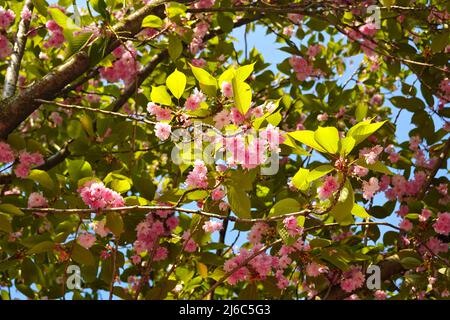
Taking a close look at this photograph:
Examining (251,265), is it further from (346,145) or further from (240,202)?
(346,145)

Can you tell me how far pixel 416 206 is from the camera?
9.71 ft

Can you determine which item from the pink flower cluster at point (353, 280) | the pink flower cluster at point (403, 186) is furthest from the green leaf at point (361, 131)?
the pink flower cluster at point (403, 186)

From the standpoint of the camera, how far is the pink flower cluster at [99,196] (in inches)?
79.7

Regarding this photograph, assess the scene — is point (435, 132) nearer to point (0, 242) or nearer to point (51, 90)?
point (51, 90)

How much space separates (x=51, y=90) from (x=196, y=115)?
77 cm

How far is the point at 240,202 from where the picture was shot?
5.79 ft

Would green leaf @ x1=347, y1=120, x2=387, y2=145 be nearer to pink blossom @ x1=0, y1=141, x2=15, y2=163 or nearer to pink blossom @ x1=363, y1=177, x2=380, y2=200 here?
pink blossom @ x1=363, y1=177, x2=380, y2=200

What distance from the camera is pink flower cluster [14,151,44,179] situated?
2561 millimetres

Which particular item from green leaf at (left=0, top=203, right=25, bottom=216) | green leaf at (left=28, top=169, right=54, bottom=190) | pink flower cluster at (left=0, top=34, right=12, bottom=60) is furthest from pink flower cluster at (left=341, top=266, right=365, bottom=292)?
pink flower cluster at (left=0, top=34, right=12, bottom=60)

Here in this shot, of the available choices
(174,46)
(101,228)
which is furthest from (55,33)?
(101,228)

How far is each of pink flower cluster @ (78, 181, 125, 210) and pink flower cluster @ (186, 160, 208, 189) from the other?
0.35 m

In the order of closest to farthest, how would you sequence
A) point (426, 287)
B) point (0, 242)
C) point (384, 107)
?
1. point (0, 242)
2. point (426, 287)
3. point (384, 107)

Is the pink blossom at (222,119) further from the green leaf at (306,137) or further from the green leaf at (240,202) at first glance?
the green leaf at (306,137)

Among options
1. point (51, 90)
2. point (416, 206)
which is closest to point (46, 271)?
point (51, 90)
